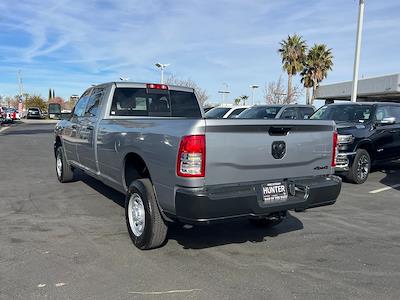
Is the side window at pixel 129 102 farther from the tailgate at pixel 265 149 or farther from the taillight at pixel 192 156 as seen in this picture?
the tailgate at pixel 265 149

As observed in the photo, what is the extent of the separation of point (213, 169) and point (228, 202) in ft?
1.14

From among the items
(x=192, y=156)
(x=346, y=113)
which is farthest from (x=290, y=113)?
(x=192, y=156)

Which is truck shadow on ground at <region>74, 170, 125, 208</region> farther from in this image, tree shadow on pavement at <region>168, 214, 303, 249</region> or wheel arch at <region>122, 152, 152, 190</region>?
tree shadow on pavement at <region>168, 214, 303, 249</region>

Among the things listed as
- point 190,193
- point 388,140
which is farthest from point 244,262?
point 388,140

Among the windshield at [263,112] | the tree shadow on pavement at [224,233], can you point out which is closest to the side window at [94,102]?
the tree shadow on pavement at [224,233]

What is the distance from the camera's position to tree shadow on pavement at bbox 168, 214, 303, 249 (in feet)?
16.9

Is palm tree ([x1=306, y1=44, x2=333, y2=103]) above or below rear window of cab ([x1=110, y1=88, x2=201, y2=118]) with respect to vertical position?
above

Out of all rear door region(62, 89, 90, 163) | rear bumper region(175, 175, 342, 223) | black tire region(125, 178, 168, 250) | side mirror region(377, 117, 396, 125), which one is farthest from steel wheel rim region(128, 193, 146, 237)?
side mirror region(377, 117, 396, 125)

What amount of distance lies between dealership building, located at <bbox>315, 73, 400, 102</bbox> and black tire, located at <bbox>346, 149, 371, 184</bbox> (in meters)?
26.8

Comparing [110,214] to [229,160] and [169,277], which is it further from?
[229,160]

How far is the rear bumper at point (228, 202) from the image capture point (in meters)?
3.94

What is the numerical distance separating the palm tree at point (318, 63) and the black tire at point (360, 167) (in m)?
35.9

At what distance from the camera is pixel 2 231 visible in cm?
539

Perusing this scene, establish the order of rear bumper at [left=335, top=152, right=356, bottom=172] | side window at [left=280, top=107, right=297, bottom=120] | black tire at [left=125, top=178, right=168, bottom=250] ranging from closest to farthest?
black tire at [left=125, top=178, right=168, bottom=250] → rear bumper at [left=335, top=152, right=356, bottom=172] → side window at [left=280, top=107, right=297, bottom=120]
